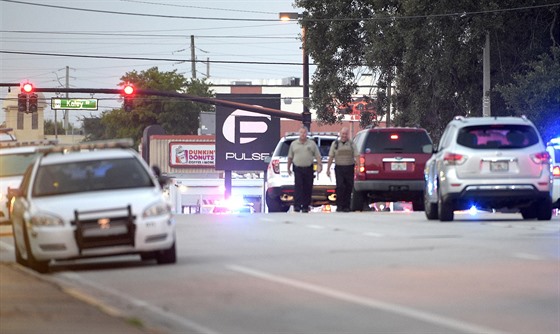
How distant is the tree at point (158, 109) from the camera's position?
463 feet

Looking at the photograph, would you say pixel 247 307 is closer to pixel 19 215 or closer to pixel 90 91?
pixel 19 215

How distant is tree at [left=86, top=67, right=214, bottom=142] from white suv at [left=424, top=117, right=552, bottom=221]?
114 m

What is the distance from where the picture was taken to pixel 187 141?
12456 centimetres

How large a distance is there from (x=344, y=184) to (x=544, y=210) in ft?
21.5

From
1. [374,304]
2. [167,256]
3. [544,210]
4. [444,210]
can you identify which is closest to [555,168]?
[544,210]

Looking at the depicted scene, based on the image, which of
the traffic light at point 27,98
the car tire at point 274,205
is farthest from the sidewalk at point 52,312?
the traffic light at point 27,98

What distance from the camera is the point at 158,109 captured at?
14250 centimetres

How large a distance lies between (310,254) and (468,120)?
8165 millimetres

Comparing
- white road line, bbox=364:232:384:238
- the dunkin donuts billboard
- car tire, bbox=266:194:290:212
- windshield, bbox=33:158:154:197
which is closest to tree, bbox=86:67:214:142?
the dunkin donuts billboard

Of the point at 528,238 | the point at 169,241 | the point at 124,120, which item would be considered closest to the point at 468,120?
the point at 528,238

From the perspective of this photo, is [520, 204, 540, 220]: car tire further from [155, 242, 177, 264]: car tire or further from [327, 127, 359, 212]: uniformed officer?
[155, 242, 177, 264]: car tire

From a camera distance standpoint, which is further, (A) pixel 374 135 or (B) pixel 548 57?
(B) pixel 548 57

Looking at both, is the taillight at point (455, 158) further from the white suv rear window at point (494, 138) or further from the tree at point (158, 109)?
the tree at point (158, 109)

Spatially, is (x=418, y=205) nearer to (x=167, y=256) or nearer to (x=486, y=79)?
(x=486, y=79)
